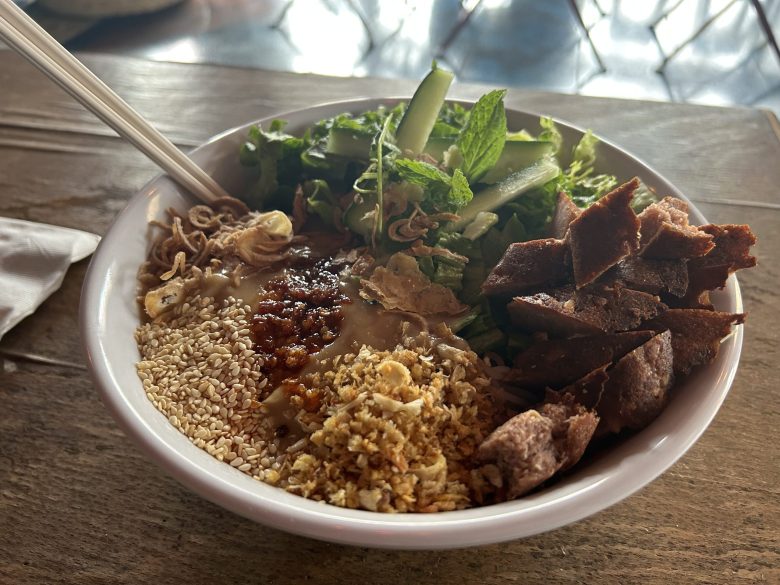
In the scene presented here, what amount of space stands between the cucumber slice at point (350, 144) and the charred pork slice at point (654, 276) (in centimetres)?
92

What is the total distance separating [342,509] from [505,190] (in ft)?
3.49

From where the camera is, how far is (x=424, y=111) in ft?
6.36

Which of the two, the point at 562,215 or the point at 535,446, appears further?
the point at 562,215

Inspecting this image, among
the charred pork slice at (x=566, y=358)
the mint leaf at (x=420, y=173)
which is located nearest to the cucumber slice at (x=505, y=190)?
the mint leaf at (x=420, y=173)

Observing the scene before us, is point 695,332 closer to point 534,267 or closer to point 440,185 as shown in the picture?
point 534,267

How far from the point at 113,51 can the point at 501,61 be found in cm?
341

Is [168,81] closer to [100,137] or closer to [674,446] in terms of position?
[100,137]

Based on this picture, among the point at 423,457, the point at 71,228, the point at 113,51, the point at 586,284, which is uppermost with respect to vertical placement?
the point at 586,284

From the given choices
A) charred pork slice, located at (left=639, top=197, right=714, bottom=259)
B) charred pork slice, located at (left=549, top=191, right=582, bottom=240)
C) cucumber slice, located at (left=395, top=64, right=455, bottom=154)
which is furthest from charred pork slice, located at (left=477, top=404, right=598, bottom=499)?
cucumber slice, located at (left=395, top=64, right=455, bottom=154)

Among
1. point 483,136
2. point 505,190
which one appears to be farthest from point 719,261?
point 483,136

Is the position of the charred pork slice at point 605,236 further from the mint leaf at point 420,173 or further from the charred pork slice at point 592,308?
the mint leaf at point 420,173

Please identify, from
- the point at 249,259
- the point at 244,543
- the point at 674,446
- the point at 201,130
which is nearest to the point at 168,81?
the point at 201,130

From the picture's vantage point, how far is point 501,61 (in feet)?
17.3

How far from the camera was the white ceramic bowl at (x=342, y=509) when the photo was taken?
1.12m
